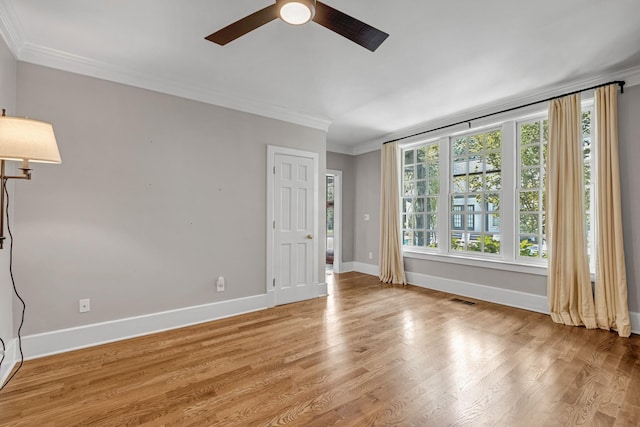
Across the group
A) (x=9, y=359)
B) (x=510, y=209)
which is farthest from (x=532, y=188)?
(x=9, y=359)

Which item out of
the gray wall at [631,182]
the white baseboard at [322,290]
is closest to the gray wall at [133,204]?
the white baseboard at [322,290]

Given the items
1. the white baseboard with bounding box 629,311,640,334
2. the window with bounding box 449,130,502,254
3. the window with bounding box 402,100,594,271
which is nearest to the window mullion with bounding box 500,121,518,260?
the window with bounding box 402,100,594,271

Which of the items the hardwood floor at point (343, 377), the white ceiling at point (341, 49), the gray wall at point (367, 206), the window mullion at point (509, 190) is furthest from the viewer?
the gray wall at point (367, 206)

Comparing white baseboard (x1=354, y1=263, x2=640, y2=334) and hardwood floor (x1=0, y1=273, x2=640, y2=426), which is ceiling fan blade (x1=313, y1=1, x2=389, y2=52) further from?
white baseboard (x1=354, y1=263, x2=640, y2=334)

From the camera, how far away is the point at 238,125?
378cm

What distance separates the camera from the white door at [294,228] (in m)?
4.11

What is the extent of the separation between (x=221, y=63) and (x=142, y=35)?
0.68 meters

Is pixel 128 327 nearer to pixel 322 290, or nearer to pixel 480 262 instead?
pixel 322 290

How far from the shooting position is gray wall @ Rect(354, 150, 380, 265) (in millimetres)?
6035

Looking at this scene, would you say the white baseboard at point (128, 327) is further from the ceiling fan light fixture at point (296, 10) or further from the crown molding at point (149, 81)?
the ceiling fan light fixture at point (296, 10)

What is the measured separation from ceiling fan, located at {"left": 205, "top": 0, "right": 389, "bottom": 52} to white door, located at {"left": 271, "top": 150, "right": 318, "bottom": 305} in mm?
2248

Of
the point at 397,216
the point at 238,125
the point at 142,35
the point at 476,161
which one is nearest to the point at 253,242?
the point at 238,125

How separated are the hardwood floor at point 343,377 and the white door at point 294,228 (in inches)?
33.4

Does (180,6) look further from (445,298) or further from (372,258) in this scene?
(372,258)
